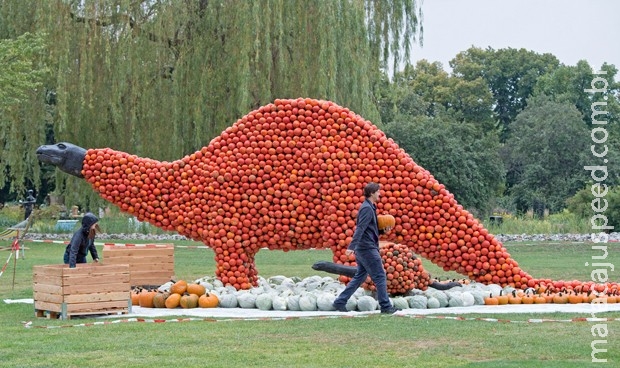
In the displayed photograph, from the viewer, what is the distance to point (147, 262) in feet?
49.9

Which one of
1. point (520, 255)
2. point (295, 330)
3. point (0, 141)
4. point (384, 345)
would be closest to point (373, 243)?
point (295, 330)

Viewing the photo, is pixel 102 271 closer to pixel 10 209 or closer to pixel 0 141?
pixel 0 141

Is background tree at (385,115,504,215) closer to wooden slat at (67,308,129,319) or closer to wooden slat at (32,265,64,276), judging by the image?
wooden slat at (67,308,129,319)

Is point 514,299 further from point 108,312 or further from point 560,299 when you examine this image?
point 108,312

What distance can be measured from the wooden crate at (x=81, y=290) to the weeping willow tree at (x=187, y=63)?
34.5ft

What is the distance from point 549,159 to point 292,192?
32.9 metres

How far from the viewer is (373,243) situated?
475 inches

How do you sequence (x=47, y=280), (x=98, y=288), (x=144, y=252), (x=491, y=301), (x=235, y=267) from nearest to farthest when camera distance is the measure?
(x=98, y=288)
(x=47, y=280)
(x=491, y=301)
(x=235, y=267)
(x=144, y=252)

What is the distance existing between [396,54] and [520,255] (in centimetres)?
576

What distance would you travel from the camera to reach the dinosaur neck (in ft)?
45.9

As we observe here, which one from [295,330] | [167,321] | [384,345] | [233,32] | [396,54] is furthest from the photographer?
[396,54]

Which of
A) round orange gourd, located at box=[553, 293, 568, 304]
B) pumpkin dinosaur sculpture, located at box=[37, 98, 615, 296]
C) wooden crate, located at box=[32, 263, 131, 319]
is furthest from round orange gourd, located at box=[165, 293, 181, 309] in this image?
round orange gourd, located at box=[553, 293, 568, 304]

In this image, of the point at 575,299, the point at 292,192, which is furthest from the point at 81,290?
the point at 575,299

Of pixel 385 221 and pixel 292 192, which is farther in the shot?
pixel 292 192
